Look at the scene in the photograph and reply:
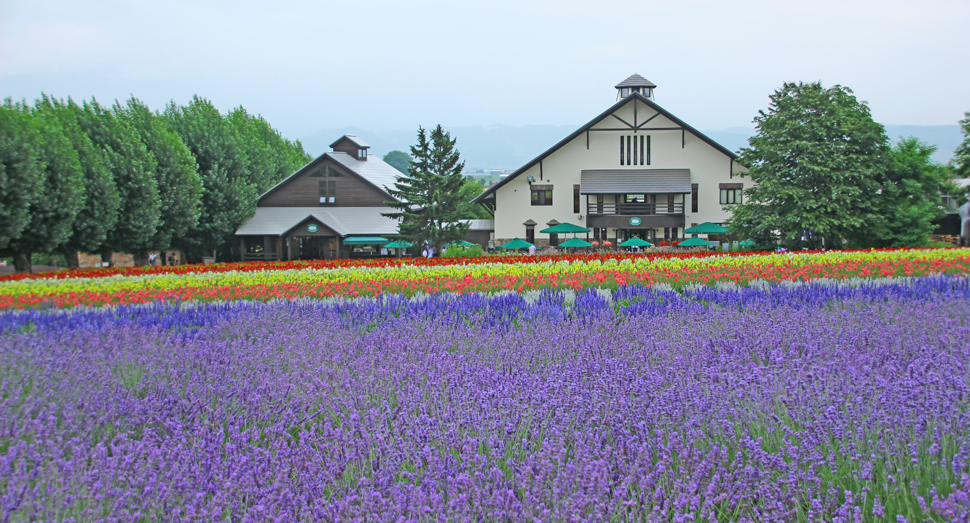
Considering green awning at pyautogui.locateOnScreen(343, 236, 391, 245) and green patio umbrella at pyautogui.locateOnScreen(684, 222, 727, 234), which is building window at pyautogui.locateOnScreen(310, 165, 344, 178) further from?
green patio umbrella at pyautogui.locateOnScreen(684, 222, 727, 234)

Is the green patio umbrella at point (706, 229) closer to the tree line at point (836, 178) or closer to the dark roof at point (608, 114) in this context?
the dark roof at point (608, 114)

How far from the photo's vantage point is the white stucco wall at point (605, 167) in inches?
1623

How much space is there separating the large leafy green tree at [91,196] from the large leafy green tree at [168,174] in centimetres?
346

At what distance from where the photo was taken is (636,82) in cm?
5362

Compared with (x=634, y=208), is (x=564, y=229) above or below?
below

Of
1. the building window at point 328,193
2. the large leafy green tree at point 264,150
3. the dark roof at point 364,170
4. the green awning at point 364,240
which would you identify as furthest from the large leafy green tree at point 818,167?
the large leafy green tree at point 264,150

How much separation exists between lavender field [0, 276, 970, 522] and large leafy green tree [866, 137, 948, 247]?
Result: 24.7 metres

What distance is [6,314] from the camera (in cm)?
846

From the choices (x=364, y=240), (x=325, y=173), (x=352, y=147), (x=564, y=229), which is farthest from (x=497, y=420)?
(x=352, y=147)

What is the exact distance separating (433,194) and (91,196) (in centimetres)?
1683

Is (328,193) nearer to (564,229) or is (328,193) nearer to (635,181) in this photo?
(564,229)

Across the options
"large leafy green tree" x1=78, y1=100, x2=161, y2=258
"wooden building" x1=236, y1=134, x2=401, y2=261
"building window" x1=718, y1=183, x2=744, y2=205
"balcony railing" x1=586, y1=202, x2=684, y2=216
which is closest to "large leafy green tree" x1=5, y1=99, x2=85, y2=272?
"large leafy green tree" x1=78, y1=100, x2=161, y2=258

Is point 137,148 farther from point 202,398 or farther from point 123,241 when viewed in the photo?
point 202,398

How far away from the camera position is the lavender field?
8.59 ft
